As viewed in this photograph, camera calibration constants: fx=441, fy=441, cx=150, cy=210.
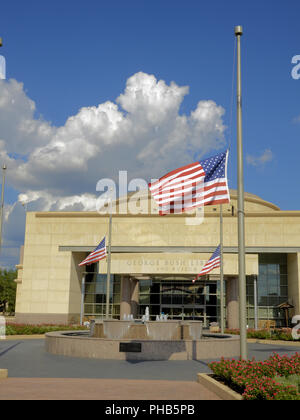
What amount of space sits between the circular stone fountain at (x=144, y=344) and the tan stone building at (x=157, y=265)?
23009mm

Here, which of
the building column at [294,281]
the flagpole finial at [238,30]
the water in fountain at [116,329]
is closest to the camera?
the flagpole finial at [238,30]

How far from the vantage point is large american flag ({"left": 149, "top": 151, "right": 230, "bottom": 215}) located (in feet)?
46.5

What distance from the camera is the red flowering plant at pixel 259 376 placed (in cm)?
834

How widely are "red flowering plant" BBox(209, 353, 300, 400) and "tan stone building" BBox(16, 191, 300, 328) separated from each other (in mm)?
32459

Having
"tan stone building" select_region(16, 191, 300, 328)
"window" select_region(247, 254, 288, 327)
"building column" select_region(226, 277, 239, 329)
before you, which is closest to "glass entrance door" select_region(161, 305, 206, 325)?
"tan stone building" select_region(16, 191, 300, 328)

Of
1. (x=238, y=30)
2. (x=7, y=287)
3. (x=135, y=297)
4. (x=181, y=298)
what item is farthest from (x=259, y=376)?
(x=7, y=287)

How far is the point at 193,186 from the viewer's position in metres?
14.3

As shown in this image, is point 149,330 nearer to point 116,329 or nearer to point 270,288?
point 116,329

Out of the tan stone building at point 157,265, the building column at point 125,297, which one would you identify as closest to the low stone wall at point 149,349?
the tan stone building at point 157,265

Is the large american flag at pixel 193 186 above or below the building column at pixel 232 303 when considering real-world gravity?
above

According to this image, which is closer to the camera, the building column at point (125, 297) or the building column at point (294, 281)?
the building column at point (125, 297)

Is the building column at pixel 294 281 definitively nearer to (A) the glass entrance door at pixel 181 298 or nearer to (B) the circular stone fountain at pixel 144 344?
(A) the glass entrance door at pixel 181 298

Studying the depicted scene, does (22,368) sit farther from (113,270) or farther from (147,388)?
(113,270)

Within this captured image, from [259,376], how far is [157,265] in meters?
34.7
